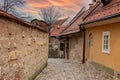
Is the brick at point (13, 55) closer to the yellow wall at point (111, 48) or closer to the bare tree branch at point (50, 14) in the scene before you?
the yellow wall at point (111, 48)

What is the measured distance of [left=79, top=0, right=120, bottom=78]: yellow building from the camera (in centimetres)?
956

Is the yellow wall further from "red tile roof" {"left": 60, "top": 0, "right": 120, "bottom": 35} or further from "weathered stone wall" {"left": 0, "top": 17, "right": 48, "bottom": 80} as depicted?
"weathered stone wall" {"left": 0, "top": 17, "right": 48, "bottom": 80}

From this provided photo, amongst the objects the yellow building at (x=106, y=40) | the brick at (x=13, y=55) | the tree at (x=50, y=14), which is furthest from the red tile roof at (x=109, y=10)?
the tree at (x=50, y=14)

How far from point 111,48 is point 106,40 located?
94 centimetres

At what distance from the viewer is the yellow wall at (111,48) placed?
9.57 metres

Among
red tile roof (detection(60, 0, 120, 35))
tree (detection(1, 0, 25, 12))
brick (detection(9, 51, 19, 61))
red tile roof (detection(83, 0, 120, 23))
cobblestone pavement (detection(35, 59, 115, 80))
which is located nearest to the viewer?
brick (detection(9, 51, 19, 61))

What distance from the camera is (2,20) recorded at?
162 inches

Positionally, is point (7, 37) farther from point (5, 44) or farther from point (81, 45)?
point (81, 45)

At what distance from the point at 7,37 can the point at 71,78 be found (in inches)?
203

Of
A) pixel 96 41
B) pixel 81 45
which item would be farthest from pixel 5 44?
pixel 81 45

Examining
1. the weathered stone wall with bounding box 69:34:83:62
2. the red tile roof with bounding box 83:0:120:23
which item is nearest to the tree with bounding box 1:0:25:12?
the weathered stone wall with bounding box 69:34:83:62

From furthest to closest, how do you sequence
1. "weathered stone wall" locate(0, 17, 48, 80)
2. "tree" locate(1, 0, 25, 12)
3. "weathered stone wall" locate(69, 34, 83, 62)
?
"tree" locate(1, 0, 25, 12) < "weathered stone wall" locate(69, 34, 83, 62) < "weathered stone wall" locate(0, 17, 48, 80)

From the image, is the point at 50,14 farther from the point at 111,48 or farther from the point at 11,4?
the point at 111,48

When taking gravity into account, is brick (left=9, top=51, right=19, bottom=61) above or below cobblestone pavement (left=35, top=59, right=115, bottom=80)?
above
